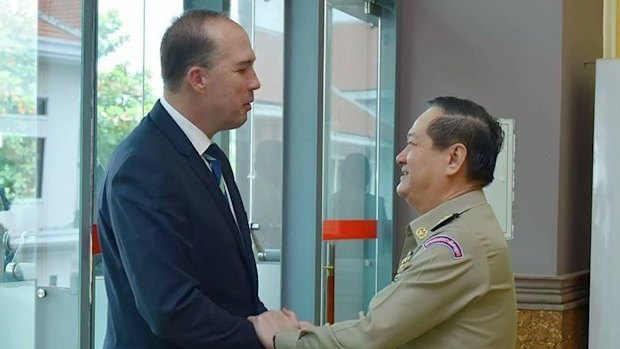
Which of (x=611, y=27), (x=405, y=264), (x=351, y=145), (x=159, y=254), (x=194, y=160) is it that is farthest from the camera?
(x=611, y=27)

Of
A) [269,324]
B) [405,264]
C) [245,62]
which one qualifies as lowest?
[269,324]

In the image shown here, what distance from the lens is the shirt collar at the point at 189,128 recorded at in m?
2.38

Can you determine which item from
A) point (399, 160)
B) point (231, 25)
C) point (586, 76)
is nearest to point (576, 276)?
point (586, 76)

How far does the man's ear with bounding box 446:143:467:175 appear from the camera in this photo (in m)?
2.50

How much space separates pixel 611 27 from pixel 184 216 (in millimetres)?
4595

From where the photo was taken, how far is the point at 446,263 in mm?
2357

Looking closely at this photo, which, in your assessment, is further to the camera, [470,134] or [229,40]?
[470,134]

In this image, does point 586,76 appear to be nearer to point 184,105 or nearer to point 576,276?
point 576,276

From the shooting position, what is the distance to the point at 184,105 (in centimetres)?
238

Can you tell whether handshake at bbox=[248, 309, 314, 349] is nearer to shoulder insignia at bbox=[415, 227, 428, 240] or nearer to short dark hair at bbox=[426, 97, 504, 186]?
shoulder insignia at bbox=[415, 227, 428, 240]

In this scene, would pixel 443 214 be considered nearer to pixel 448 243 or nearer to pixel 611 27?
pixel 448 243

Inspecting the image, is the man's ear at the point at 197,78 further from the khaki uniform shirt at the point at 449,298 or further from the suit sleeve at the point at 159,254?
the khaki uniform shirt at the point at 449,298

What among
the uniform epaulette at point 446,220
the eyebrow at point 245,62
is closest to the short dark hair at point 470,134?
the uniform epaulette at point 446,220

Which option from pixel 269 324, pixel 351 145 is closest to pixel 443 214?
pixel 269 324
